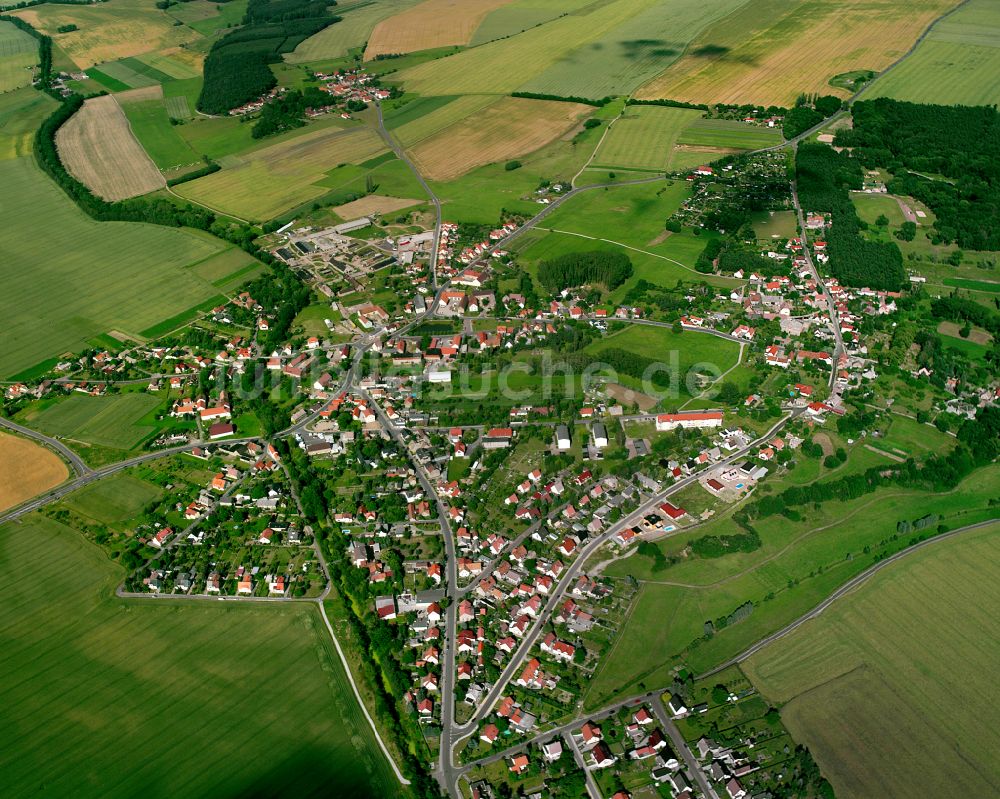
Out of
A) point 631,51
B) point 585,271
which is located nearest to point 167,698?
point 585,271

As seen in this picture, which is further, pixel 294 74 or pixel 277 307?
pixel 294 74

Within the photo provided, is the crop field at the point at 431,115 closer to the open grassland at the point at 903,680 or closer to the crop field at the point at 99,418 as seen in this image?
the crop field at the point at 99,418

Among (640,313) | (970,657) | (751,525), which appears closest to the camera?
(970,657)

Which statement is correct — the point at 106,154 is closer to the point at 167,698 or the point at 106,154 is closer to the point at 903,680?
the point at 167,698

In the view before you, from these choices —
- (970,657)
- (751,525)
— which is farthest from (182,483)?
(970,657)

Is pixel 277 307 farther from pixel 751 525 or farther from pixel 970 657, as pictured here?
pixel 970 657

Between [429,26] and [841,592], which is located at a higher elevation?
[429,26]
